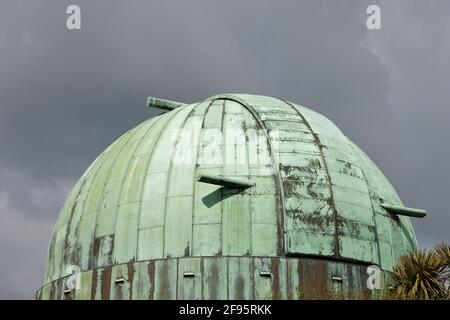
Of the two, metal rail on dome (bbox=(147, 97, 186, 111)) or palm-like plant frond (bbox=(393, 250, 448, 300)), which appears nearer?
palm-like plant frond (bbox=(393, 250, 448, 300))

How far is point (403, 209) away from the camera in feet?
120

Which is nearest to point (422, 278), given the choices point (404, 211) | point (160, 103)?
point (404, 211)

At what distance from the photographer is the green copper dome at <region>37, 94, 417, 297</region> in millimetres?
32750

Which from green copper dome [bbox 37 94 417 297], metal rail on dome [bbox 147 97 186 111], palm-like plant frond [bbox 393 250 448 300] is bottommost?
palm-like plant frond [bbox 393 250 448 300]

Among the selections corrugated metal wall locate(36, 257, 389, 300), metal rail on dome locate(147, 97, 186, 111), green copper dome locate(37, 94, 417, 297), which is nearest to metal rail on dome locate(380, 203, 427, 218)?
green copper dome locate(37, 94, 417, 297)

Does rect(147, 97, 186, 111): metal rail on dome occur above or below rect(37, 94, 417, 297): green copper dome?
above

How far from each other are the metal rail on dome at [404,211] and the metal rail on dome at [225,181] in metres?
6.52

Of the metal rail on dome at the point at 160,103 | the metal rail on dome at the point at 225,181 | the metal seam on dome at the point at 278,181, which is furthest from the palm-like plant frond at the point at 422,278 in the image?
the metal rail on dome at the point at 160,103

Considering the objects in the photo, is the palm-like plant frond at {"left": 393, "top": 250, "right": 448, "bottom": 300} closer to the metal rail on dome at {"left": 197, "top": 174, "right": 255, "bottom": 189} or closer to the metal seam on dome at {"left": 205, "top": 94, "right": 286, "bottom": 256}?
the metal seam on dome at {"left": 205, "top": 94, "right": 286, "bottom": 256}

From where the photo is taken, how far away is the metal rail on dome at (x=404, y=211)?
36344mm

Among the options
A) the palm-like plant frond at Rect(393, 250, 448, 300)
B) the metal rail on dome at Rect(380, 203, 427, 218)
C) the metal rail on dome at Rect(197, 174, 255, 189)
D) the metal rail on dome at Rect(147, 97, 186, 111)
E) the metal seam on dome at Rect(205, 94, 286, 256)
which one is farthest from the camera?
the metal rail on dome at Rect(147, 97, 186, 111)

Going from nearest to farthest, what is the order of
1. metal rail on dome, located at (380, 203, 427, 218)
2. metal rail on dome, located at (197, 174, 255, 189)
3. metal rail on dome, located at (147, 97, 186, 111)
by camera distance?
metal rail on dome, located at (197, 174, 255, 189), metal rail on dome, located at (380, 203, 427, 218), metal rail on dome, located at (147, 97, 186, 111)

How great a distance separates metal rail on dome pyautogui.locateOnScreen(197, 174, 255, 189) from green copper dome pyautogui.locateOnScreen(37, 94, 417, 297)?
2.0 inches
